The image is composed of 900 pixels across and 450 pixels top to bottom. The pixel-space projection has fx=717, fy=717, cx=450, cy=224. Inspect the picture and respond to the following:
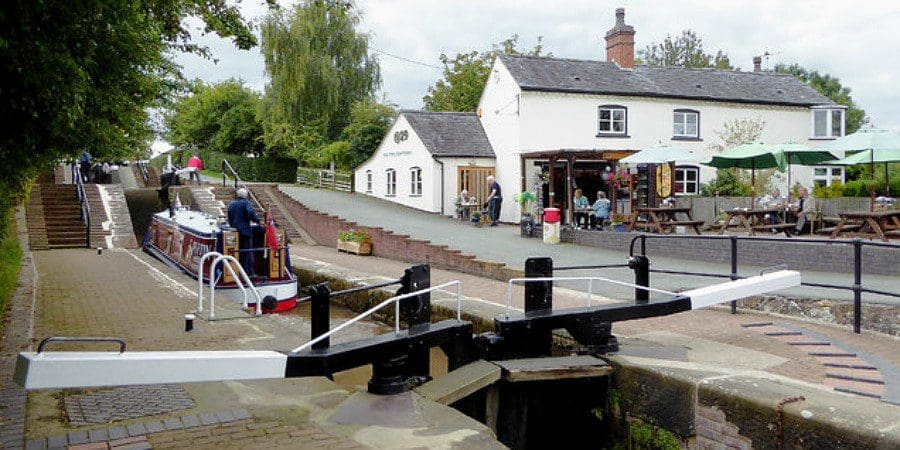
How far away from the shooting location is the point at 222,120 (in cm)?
5347

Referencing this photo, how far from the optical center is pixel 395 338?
646cm

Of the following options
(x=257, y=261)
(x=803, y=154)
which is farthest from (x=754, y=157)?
(x=257, y=261)

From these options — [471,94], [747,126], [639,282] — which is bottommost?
[639,282]

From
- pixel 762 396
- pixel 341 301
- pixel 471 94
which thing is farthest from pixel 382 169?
pixel 762 396

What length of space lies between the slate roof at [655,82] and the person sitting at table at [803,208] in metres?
9.49

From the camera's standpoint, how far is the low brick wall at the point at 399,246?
15142 mm

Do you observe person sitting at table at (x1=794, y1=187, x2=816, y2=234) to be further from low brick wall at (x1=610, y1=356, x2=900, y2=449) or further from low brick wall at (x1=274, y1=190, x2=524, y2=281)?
low brick wall at (x1=610, y1=356, x2=900, y2=449)

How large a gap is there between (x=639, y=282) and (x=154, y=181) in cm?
3329

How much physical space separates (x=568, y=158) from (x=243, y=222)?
11.6 m

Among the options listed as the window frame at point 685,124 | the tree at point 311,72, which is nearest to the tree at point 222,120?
the tree at point 311,72

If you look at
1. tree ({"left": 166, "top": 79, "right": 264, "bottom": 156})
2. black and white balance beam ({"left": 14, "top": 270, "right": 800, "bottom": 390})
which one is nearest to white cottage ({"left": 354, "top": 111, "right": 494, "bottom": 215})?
tree ({"left": 166, "top": 79, "right": 264, "bottom": 156})

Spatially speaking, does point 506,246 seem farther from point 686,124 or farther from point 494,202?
point 686,124

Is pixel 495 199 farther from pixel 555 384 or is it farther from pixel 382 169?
pixel 555 384

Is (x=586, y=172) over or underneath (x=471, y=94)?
underneath
